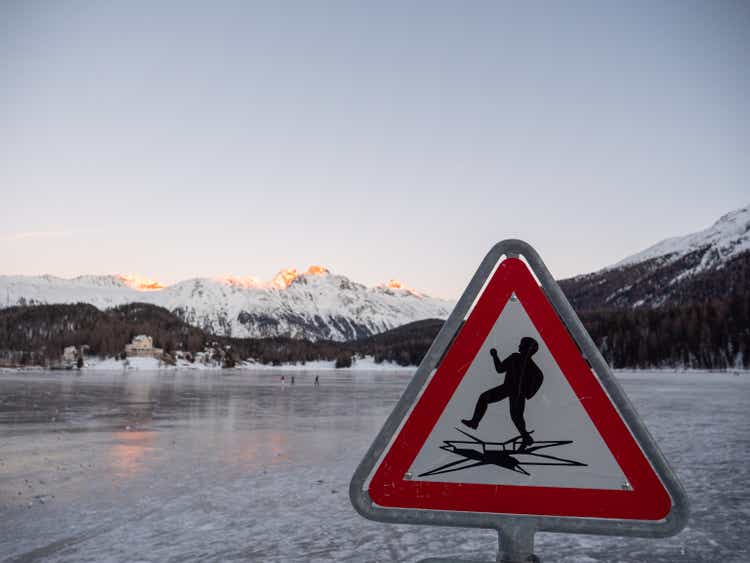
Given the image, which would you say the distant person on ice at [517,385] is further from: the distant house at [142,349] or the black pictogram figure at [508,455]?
the distant house at [142,349]

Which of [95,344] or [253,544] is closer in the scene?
[253,544]

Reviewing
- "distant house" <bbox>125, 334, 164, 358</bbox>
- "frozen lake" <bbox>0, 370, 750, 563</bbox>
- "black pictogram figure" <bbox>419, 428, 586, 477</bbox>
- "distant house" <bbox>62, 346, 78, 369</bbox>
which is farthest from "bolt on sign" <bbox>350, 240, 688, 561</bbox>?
"distant house" <bbox>125, 334, 164, 358</bbox>

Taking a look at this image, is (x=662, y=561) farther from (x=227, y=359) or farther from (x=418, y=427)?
(x=227, y=359)

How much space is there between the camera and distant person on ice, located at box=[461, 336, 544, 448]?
185 cm

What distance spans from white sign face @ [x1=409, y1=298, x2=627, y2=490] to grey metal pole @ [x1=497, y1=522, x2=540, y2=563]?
14 cm

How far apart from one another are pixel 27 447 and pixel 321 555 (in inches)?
438

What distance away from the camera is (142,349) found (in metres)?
188

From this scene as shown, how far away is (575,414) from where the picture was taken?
1851mm

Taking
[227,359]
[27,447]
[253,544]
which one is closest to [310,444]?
[27,447]

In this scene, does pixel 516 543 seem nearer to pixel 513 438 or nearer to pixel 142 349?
pixel 513 438

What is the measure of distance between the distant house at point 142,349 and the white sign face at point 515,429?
198950 mm

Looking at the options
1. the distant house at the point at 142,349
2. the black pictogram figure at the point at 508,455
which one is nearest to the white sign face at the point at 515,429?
the black pictogram figure at the point at 508,455

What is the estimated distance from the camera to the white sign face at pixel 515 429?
5.97ft

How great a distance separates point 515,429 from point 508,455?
88 millimetres
